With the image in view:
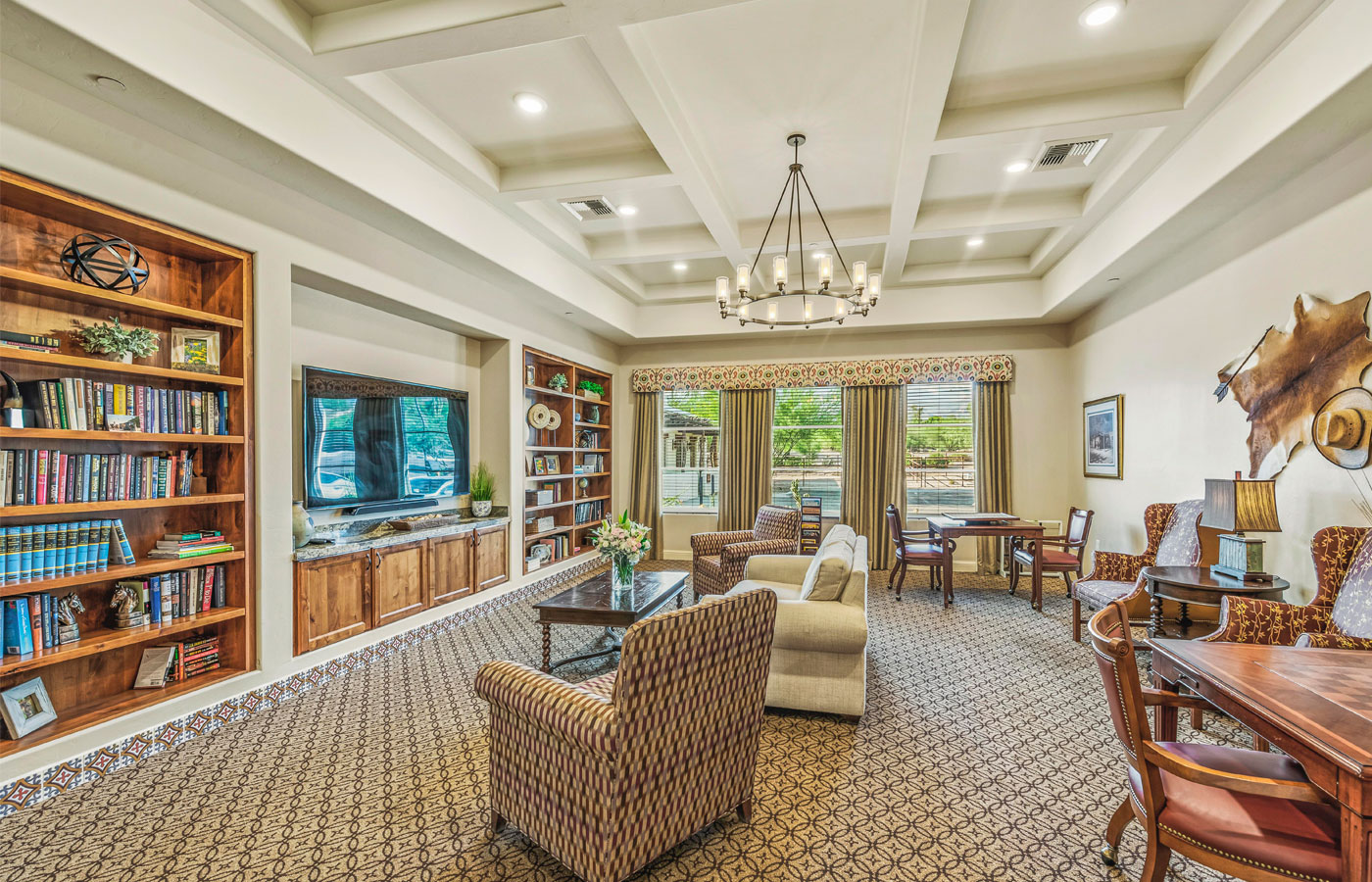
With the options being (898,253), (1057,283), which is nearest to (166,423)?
(898,253)

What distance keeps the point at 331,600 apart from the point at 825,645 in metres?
3.00

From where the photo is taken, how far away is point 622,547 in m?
3.85

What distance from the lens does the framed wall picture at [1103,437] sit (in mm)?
5543

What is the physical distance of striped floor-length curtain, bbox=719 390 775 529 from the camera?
7.67m

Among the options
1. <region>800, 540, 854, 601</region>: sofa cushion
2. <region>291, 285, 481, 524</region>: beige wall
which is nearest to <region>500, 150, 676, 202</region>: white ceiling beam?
<region>291, 285, 481, 524</region>: beige wall

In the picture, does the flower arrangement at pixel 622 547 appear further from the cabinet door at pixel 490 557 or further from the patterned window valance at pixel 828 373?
the patterned window valance at pixel 828 373

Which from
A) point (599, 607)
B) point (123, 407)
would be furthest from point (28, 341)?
point (599, 607)

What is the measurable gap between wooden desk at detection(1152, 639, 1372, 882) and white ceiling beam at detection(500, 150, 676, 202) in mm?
3668

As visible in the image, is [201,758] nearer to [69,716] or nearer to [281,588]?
[69,716]

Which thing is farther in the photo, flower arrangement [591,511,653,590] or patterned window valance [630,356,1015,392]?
patterned window valance [630,356,1015,392]

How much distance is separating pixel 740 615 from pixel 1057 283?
5.62 metres

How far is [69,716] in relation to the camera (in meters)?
2.65

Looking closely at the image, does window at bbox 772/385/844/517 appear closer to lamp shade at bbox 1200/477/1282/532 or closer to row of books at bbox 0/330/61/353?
lamp shade at bbox 1200/477/1282/532

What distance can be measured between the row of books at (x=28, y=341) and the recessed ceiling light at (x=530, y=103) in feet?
8.10
